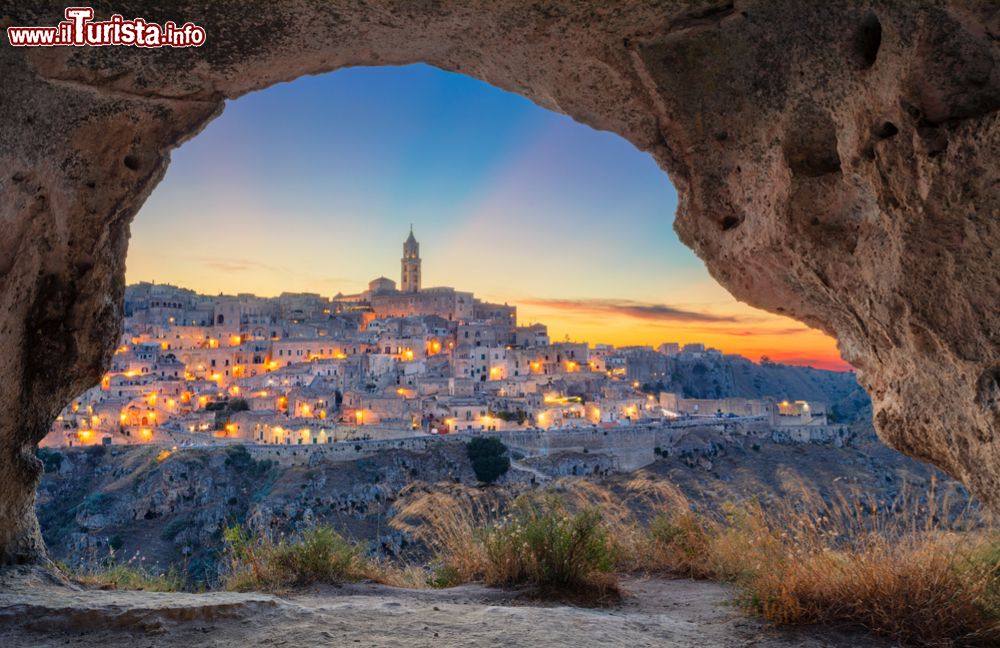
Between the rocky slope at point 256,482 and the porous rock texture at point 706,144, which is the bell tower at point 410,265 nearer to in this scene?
the rocky slope at point 256,482

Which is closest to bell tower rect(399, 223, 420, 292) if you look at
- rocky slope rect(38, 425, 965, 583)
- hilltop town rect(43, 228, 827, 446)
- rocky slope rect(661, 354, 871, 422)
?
hilltop town rect(43, 228, 827, 446)

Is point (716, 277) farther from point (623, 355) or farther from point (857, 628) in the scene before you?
point (623, 355)

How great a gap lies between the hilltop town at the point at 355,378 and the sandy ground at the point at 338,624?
130ft

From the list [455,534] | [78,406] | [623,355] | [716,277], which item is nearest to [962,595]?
[716,277]

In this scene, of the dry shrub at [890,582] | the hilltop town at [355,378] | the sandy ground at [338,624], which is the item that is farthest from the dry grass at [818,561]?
the hilltop town at [355,378]

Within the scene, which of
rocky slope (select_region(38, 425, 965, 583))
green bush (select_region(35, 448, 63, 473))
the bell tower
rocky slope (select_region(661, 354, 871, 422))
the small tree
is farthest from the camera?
the bell tower

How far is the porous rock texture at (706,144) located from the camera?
268 cm

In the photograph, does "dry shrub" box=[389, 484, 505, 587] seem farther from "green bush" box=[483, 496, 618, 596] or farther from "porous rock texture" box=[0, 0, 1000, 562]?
"porous rock texture" box=[0, 0, 1000, 562]

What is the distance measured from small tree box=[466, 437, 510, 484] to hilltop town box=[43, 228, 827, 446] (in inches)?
241

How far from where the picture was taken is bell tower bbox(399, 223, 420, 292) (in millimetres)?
111875

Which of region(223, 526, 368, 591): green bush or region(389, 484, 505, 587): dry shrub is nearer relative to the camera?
region(223, 526, 368, 591): green bush

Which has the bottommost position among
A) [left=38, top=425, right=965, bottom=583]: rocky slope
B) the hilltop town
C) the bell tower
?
[left=38, top=425, right=965, bottom=583]: rocky slope

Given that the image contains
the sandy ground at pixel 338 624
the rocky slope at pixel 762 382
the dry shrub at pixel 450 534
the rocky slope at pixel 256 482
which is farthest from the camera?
the rocky slope at pixel 762 382

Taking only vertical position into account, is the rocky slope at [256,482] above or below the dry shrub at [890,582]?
below
